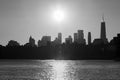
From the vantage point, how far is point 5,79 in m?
109

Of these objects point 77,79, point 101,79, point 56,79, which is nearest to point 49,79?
point 56,79

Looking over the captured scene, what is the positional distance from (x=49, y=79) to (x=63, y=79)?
4.69m

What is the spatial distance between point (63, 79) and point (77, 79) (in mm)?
4626

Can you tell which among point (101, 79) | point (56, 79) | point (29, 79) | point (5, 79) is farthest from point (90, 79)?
point (5, 79)

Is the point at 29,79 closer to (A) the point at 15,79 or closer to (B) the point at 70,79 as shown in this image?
(A) the point at 15,79

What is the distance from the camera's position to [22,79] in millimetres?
109750

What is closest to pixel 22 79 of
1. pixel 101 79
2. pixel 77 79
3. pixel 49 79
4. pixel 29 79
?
pixel 29 79

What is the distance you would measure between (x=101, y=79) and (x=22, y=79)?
84.1 ft

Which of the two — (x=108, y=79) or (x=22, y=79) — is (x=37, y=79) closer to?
(x=22, y=79)

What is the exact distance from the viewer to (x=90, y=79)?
111 meters

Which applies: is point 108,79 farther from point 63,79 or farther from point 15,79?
point 15,79

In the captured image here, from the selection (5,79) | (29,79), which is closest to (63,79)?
(29,79)

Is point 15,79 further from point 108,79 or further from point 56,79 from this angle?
point 108,79

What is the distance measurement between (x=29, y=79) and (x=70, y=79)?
13795 mm
